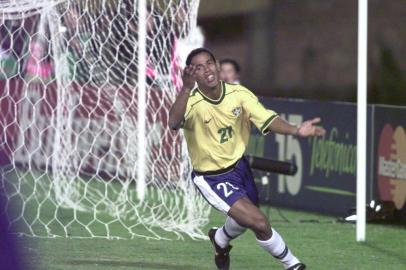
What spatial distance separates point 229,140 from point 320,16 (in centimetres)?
1092

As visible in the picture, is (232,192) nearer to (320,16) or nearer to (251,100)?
(251,100)

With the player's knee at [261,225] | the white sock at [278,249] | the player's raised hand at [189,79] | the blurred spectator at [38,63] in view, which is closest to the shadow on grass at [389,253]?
the white sock at [278,249]

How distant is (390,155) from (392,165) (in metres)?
0.11

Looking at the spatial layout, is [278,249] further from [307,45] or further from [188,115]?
[307,45]

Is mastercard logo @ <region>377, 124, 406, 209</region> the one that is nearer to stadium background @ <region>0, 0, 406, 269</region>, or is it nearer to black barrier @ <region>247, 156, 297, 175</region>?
black barrier @ <region>247, 156, 297, 175</region>

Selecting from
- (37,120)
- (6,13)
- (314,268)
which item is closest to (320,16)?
(37,120)

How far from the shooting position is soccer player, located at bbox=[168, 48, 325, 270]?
6.99 meters

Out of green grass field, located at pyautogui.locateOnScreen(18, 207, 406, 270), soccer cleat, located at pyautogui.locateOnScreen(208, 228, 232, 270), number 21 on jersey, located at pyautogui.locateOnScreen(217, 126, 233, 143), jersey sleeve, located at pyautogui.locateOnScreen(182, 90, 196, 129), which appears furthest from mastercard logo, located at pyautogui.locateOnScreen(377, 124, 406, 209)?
jersey sleeve, located at pyautogui.locateOnScreen(182, 90, 196, 129)

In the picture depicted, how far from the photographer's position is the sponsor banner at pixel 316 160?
11.6 metres

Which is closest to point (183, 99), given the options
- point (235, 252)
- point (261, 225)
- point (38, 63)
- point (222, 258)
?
point (261, 225)

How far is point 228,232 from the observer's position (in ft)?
24.9

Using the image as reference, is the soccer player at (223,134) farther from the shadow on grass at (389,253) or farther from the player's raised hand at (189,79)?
the shadow on grass at (389,253)

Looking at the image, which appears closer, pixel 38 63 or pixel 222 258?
pixel 222 258

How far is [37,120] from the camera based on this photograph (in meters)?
14.9
